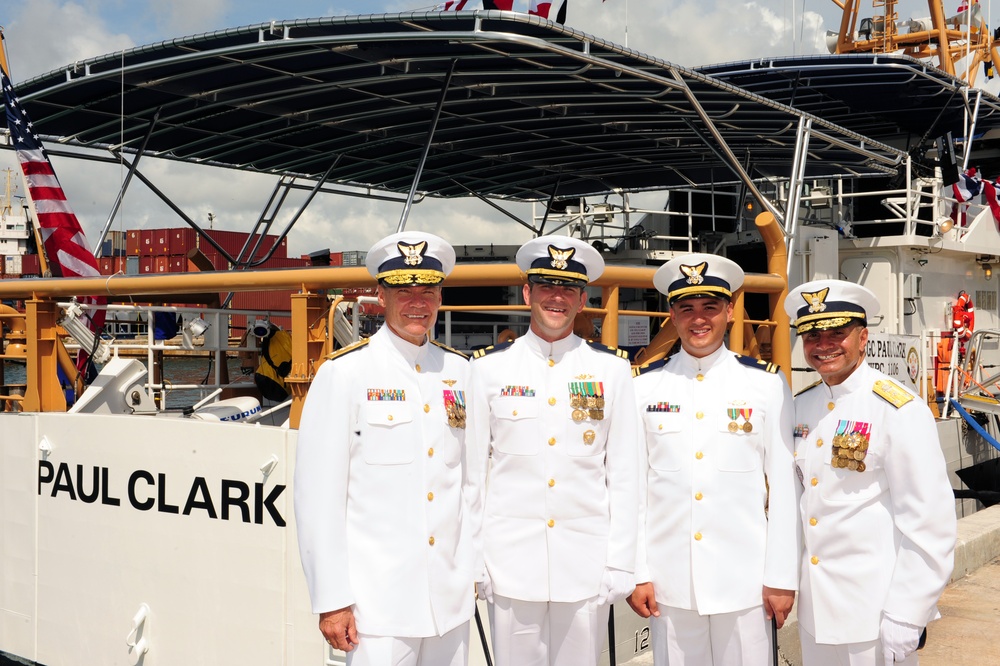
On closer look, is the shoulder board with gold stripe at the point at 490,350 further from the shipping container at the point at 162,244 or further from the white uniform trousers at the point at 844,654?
the shipping container at the point at 162,244

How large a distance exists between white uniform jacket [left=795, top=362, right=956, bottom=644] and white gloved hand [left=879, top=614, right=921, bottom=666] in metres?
0.03

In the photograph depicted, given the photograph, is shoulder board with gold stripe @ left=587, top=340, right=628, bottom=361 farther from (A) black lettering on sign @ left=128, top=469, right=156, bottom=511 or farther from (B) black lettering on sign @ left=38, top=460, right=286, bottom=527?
(A) black lettering on sign @ left=128, top=469, right=156, bottom=511

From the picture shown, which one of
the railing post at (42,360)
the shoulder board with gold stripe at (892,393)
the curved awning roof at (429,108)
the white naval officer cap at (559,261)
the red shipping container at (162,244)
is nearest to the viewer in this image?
the shoulder board with gold stripe at (892,393)

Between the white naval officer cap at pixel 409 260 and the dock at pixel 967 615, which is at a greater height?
the white naval officer cap at pixel 409 260

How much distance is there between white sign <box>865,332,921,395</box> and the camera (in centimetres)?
862

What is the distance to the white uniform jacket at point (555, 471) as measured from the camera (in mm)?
3145

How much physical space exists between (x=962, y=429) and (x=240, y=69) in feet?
31.5

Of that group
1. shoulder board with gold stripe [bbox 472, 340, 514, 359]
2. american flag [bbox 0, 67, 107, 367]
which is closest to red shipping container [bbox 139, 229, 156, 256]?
american flag [bbox 0, 67, 107, 367]

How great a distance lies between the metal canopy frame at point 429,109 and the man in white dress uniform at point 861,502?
190 inches

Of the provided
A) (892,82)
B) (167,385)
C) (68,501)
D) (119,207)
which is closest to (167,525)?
(68,501)

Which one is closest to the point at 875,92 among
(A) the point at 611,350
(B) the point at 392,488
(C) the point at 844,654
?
(A) the point at 611,350

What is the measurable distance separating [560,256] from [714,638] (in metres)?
1.42

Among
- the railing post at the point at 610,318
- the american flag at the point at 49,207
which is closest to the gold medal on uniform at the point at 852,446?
the railing post at the point at 610,318

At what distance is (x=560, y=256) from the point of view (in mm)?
3262
